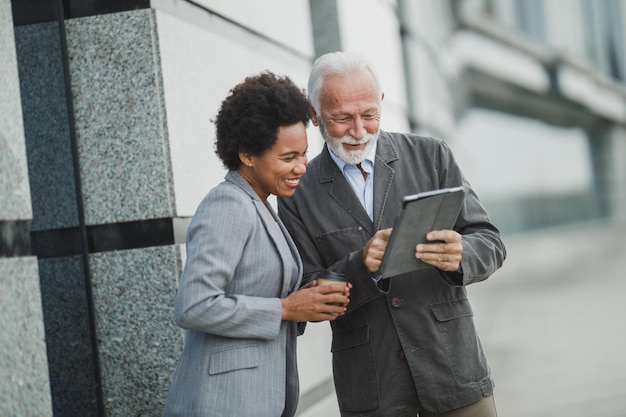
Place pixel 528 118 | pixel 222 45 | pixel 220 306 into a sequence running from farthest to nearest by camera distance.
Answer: pixel 528 118 → pixel 222 45 → pixel 220 306

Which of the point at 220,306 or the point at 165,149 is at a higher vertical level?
the point at 165,149

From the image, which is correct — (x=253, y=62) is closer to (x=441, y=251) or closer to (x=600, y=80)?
(x=441, y=251)

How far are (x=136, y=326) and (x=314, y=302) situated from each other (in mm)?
1377

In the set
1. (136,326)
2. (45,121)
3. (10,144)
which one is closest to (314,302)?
(10,144)

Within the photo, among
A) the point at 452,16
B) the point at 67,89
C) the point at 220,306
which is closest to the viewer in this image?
the point at 220,306

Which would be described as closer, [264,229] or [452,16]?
[264,229]

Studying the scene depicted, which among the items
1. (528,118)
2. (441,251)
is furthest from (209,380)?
(528,118)

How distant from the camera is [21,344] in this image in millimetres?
2863

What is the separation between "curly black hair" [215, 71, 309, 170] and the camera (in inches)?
109

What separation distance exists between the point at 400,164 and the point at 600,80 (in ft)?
112

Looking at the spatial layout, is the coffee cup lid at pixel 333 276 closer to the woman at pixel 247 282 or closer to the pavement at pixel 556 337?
the woman at pixel 247 282

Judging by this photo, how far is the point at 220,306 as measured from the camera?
2615 mm

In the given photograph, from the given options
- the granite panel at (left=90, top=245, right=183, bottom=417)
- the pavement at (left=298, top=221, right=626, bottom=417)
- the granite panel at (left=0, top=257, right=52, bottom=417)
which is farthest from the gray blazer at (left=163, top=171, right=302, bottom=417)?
the pavement at (left=298, top=221, right=626, bottom=417)

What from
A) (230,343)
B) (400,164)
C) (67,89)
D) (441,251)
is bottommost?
(230,343)
